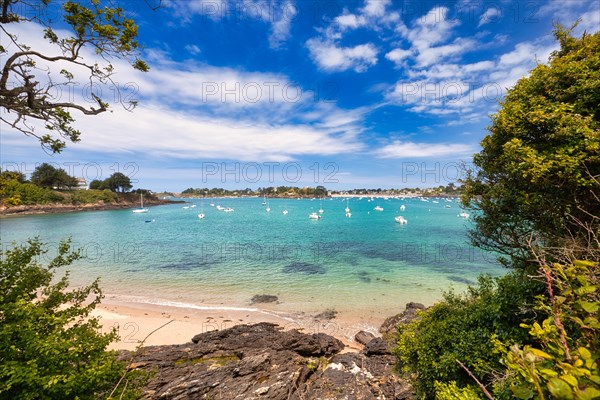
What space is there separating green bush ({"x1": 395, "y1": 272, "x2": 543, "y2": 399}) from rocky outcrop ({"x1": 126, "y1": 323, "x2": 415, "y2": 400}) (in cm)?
206

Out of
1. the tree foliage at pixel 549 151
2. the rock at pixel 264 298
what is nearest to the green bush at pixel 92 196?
the rock at pixel 264 298

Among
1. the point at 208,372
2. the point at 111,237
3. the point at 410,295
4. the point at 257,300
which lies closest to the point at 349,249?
the point at 410,295

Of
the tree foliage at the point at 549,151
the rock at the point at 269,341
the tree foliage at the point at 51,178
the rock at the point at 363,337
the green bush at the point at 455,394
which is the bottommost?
the rock at the point at 363,337

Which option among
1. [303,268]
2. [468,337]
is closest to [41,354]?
[468,337]

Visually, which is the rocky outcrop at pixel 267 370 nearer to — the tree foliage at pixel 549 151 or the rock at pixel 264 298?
the rock at pixel 264 298

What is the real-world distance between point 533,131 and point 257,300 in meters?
18.5

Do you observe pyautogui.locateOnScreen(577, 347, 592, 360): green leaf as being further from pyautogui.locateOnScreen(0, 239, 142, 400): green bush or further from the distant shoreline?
the distant shoreline

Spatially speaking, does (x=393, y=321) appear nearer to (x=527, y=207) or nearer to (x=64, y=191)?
(x=527, y=207)

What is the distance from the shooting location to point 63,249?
20.8 feet

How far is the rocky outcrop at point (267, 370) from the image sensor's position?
8.03 metres

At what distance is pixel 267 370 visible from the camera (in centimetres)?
917

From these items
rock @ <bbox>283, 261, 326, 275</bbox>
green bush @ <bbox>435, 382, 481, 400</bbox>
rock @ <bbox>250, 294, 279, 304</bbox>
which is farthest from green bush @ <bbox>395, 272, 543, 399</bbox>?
rock @ <bbox>283, 261, 326, 275</bbox>

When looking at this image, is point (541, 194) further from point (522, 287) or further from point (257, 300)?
point (257, 300)

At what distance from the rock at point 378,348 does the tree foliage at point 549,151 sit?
6.53 metres
